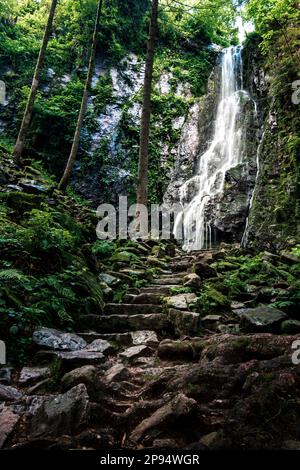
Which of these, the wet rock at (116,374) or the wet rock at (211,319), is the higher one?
the wet rock at (211,319)

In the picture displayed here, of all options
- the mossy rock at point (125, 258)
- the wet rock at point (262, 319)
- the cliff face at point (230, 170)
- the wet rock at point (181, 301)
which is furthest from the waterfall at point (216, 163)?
the wet rock at point (262, 319)

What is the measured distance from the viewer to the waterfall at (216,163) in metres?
14.3

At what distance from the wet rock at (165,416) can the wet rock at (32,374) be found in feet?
3.83

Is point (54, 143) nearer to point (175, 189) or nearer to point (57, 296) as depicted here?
point (175, 189)

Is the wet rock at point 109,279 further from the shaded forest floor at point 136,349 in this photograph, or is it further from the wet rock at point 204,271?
the wet rock at point 204,271

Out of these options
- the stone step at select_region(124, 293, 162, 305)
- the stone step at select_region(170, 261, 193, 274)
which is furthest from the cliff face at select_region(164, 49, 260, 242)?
the stone step at select_region(124, 293, 162, 305)

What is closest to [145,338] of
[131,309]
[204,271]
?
[131,309]

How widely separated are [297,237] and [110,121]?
12.7 m

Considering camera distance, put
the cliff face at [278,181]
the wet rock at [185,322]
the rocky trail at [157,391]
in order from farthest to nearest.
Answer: the cliff face at [278,181] → the wet rock at [185,322] → the rocky trail at [157,391]

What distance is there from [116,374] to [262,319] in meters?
2.02

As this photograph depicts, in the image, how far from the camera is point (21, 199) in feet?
22.2

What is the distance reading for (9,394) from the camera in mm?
2822

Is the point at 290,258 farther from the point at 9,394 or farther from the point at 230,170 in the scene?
the point at 230,170

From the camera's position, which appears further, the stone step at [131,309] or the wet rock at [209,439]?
the stone step at [131,309]
